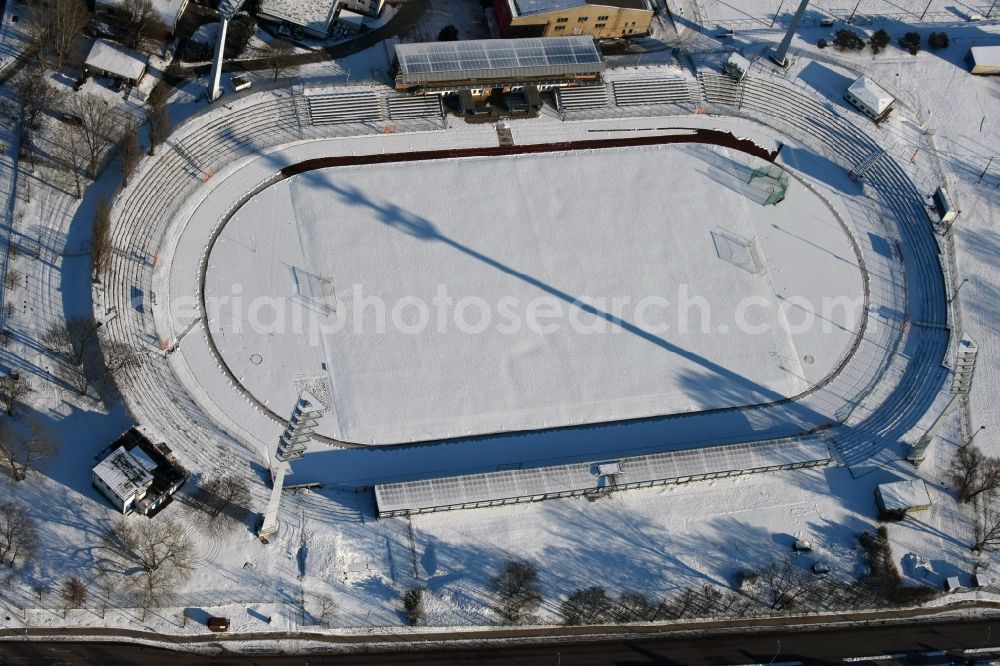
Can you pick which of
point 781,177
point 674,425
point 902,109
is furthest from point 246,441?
point 902,109

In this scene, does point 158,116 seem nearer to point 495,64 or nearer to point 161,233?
point 161,233

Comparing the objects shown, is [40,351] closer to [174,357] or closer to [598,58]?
[174,357]

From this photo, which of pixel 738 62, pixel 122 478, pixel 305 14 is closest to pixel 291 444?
pixel 122 478

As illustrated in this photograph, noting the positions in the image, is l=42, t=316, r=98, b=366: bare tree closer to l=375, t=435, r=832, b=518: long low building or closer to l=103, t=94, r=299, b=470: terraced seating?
l=103, t=94, r=299, b=470: terraced seating

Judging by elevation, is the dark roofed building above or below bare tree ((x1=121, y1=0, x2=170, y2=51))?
below

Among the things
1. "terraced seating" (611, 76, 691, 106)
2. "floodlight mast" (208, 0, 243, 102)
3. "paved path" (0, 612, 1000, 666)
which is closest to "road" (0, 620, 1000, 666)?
"paved path" (0, 612, 1000, 666)

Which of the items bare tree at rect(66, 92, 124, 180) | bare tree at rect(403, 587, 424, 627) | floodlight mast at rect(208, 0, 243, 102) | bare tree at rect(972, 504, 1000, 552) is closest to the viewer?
bare tree at rect(403, 587, 424, 627)

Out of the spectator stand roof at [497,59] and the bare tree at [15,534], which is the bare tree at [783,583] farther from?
the bare tree at [15,534]
